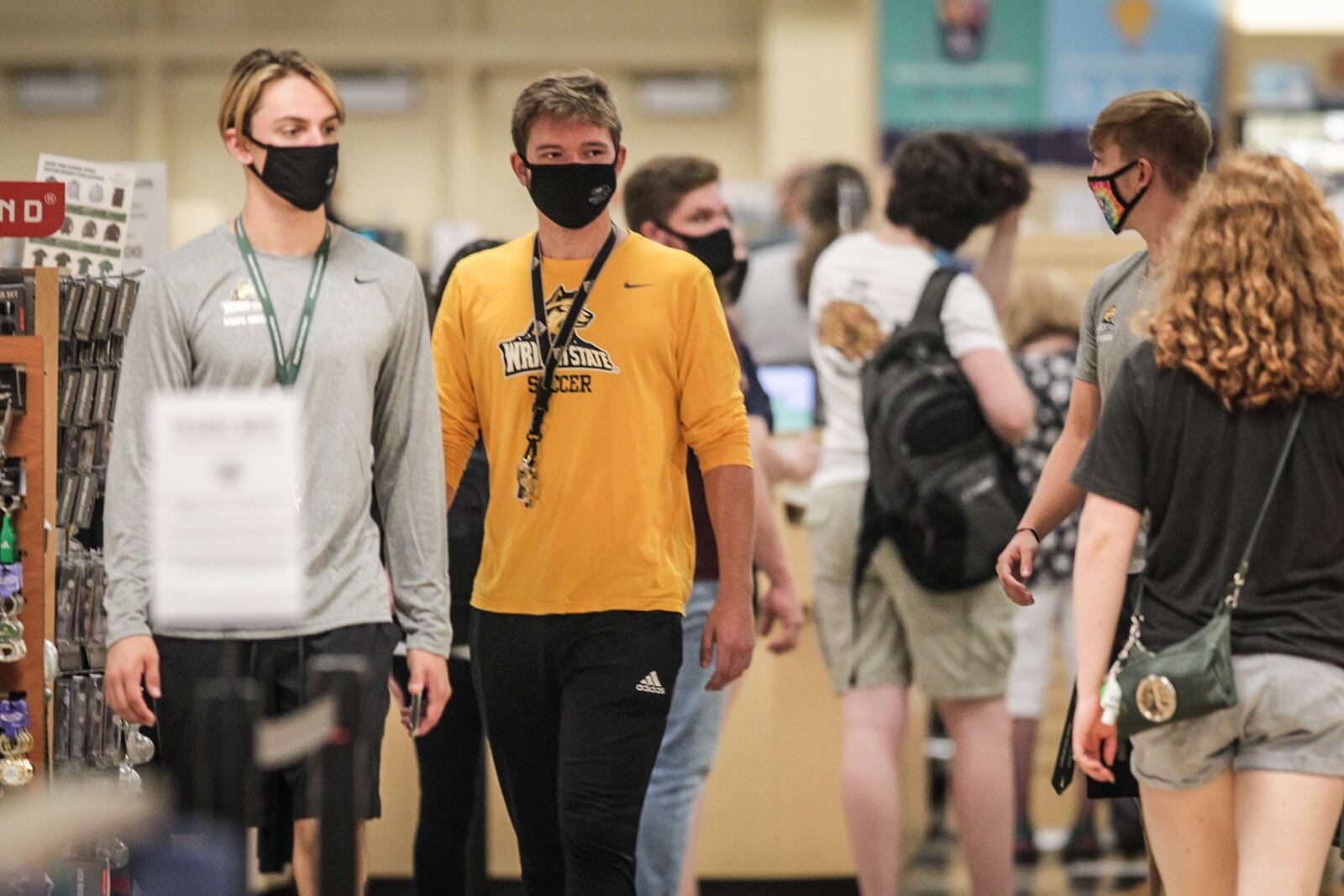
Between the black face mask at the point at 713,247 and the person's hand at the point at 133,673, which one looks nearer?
the person's hand at the point at 133,673

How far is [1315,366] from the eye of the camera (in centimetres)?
230

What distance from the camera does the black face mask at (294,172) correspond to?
8.51 feet

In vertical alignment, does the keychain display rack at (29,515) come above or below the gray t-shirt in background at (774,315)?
below

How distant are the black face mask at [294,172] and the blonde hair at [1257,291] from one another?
1.18 meters

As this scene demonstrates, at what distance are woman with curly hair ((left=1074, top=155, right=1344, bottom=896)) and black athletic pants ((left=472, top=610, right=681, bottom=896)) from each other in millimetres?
704

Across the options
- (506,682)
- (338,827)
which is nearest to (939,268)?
(506,682)

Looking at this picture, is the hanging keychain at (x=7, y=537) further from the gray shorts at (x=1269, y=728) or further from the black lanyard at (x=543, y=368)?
the gray shorts at (x=1269, y=728)

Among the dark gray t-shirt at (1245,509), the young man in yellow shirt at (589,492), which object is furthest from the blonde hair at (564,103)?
the dark gray t-shirt at (1245,509)

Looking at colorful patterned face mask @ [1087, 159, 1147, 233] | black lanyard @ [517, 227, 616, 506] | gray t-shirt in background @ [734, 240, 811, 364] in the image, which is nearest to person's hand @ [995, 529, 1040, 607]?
colorful patterned face mask @ [1087, 159, 1147, 233]

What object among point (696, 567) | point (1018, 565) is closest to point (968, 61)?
point (696, 567)

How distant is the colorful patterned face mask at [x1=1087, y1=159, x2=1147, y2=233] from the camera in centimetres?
283

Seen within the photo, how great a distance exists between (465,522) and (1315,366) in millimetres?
1601

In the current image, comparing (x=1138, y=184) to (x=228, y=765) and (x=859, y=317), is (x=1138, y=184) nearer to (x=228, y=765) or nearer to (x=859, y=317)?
(x=859, y=317)

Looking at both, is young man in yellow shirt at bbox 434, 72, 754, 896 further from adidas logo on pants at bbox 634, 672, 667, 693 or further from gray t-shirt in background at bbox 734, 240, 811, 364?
gray t-shirt in background at bbox 734, 240, 811, 364
